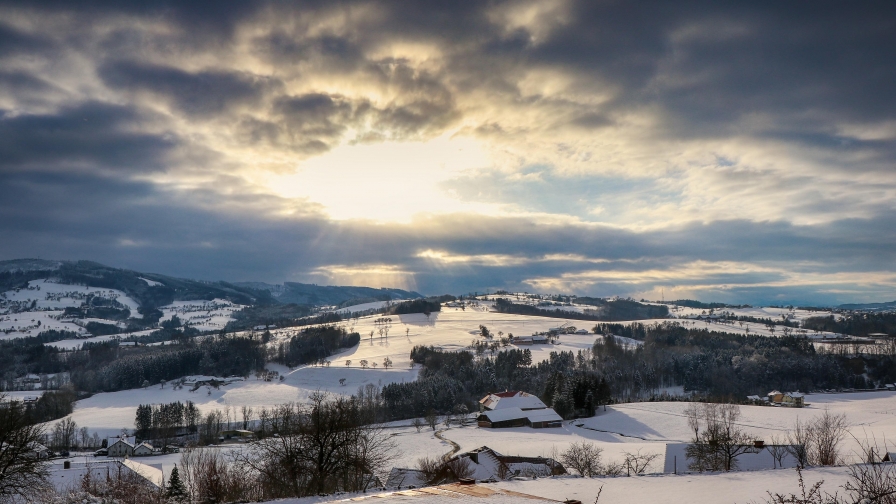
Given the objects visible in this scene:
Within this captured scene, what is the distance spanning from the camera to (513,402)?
278 ft

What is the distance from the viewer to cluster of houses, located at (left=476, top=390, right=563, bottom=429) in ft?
250

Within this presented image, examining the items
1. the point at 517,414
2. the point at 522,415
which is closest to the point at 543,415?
the point at 522,415

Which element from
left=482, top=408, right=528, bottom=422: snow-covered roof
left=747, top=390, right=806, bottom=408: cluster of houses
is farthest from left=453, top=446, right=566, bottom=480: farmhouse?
left=747, top=390, right=806, bottom=408: cluster of houses

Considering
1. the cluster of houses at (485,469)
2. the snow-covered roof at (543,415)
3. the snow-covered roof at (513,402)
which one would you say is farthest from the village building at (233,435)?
the cluster of houses at (485,469)

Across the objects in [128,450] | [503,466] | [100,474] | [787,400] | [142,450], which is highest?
[503,466]

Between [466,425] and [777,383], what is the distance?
80.8 meters

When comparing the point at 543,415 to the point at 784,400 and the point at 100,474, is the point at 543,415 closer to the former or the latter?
the point at 784,400

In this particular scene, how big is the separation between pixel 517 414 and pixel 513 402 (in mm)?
6065

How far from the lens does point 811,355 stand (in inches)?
5054

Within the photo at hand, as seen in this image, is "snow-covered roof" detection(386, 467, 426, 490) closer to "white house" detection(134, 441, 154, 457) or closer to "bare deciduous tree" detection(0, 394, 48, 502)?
"bare deciduous tree" detection(0, 394, 48, 502)

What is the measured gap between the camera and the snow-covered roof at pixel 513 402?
83.4 m

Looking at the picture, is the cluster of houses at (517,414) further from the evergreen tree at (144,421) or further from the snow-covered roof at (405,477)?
the evergreen tree at (144,421)


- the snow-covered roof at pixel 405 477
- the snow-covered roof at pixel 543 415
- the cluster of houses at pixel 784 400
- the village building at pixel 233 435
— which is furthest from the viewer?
the village building at pixel 233 435

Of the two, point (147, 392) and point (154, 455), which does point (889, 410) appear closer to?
point (154, 455)
